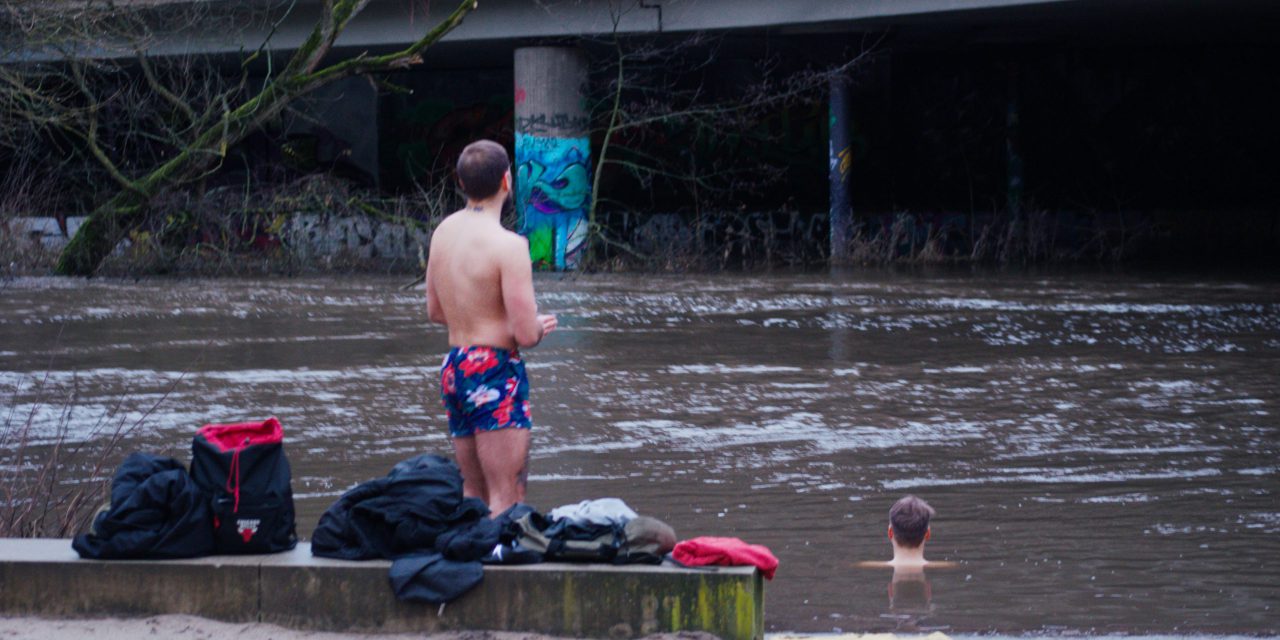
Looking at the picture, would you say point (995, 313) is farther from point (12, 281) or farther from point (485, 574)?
point (12, 281)

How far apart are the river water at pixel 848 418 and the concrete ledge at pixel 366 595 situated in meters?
0.74

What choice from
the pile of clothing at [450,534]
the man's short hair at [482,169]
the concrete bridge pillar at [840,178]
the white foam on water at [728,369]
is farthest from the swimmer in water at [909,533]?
the concrete bridge pillar at [840,178]

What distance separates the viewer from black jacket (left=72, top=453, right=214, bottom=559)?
486 centimetres

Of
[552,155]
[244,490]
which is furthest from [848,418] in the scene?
[552,155]

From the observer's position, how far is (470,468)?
5648 millimetres

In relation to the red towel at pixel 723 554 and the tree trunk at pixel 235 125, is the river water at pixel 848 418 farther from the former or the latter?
the tree trunk at pixel 235 125

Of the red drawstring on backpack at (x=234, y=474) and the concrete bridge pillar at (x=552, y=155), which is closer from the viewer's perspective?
the red drawstring on backpack at (x=234, y=474)

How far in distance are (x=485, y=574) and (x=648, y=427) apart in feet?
14.8

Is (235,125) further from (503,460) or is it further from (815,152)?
(503,460)

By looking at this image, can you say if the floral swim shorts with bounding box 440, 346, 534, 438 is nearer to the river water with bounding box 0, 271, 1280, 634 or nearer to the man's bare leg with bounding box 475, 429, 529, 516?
the man's bare leg with bounding box 475, 429, 529, 516

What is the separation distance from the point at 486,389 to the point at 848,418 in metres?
4.43

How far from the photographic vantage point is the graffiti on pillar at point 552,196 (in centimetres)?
2488

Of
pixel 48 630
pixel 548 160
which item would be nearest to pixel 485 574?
pixel 48 630

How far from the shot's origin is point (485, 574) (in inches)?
187
